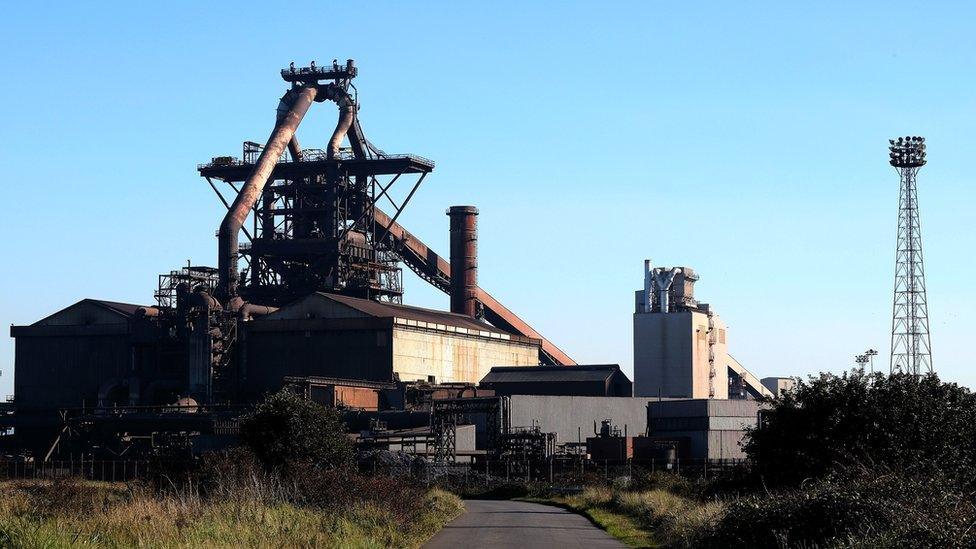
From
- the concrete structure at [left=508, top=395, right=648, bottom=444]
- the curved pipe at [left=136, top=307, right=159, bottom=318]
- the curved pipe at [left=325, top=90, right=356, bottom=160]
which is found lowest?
the concrete structure at [left=508, top=395, right=648, bottom=444]

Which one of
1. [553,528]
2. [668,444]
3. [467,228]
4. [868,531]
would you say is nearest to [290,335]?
[467,228]

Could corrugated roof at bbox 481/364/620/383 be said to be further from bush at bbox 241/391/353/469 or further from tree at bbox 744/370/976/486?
tree at bbox 744/370/976/486

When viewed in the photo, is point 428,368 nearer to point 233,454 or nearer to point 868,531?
point 233,454

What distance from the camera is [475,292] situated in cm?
9712

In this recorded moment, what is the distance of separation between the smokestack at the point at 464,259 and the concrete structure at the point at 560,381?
7326 millimetres

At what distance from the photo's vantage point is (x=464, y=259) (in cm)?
9569

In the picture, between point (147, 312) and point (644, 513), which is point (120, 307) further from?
point (644, 513)

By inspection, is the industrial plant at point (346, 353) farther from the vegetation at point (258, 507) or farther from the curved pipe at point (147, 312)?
the vegetation at point (258, 507)

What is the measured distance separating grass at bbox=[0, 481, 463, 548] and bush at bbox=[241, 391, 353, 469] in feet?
36.0

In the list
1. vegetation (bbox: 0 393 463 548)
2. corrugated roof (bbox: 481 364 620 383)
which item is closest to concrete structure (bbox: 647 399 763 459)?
corrugated roof (bbox: 481 364 620 383)

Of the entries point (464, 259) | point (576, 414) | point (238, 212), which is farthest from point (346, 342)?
point (464, 259)

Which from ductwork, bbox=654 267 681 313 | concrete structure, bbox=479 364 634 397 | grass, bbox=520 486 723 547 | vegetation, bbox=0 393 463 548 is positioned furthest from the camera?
ductwork, bbox=654 267 681 313

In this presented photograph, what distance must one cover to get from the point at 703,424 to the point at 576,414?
25.8 feet

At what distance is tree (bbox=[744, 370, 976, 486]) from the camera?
28.2m
